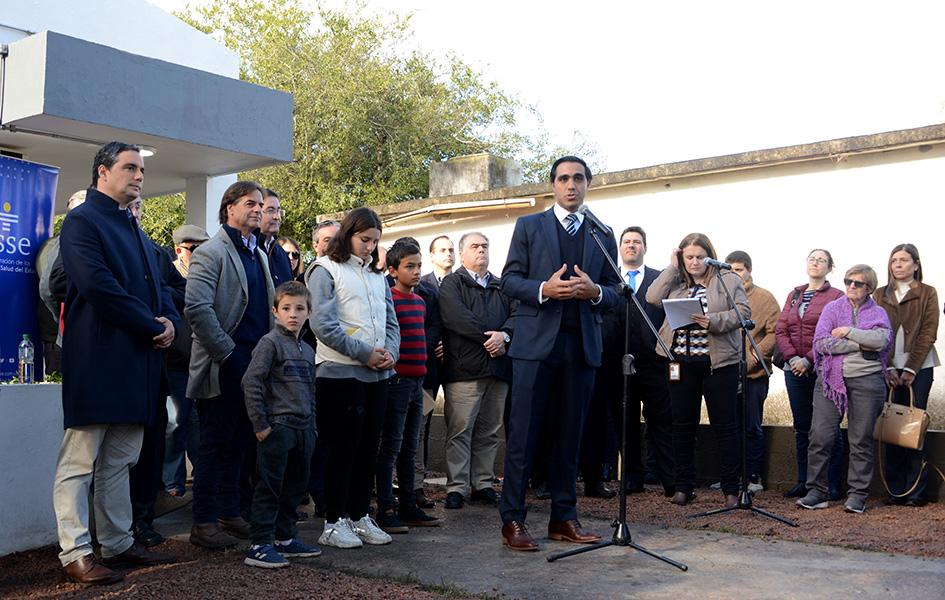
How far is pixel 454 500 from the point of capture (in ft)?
23.9

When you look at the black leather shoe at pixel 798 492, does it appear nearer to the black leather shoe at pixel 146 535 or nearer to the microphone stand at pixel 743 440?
the microphone stand at pixel 743 440

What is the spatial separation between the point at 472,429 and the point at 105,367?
3.46m

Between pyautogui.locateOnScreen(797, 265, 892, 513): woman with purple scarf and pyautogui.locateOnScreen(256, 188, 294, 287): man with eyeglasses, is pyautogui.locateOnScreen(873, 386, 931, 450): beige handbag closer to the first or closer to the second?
pyautogui.locateOnScreen(797, 265, 892, 513): woman with purple scarf

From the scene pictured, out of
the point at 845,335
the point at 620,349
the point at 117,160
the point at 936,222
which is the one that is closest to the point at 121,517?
the point at 117,160

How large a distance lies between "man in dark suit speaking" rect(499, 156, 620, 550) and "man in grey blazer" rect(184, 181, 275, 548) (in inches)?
60.5

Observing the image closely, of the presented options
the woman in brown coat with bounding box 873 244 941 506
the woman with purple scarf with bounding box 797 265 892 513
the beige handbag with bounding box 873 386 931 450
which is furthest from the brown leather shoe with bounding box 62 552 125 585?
the woman in brown coat with bounding box 873 244 941 506

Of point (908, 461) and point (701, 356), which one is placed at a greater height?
point (701, 356)

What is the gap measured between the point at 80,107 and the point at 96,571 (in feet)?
17.0

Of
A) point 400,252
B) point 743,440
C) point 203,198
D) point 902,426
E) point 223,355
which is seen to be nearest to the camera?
point 223,355

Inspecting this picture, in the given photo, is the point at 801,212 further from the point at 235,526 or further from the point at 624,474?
the point at 235,526

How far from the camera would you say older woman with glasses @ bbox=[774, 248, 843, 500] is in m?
8.30

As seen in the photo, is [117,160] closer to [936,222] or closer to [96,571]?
[96,571]

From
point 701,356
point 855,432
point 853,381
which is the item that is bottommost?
point 855,432

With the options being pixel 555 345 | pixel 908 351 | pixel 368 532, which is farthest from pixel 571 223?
pixel 908 351
